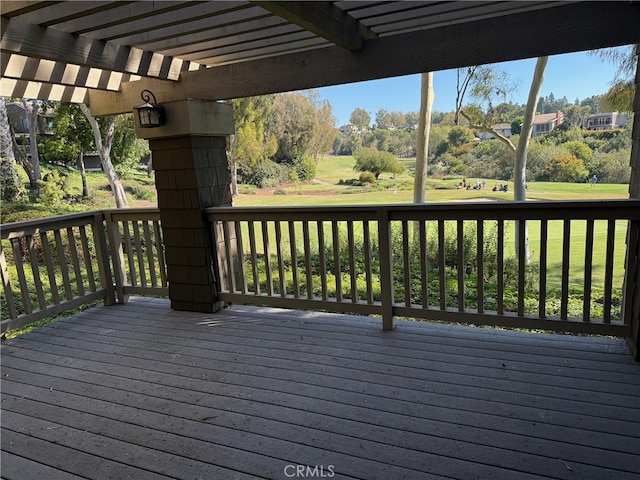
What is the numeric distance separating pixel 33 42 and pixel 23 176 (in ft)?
35.4

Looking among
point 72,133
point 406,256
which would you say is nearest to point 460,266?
point 406,256

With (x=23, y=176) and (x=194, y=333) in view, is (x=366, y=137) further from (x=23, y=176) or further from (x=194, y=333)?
(x=194, y=333)

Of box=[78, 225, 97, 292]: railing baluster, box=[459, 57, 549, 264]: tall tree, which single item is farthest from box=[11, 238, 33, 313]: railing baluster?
box=[459, 57, 549, 264]: tall tree

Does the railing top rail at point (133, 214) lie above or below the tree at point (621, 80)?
below

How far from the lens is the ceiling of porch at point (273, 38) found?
2.29 meters

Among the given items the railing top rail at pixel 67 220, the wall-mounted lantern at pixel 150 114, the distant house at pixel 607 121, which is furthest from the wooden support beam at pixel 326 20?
the distant house at pixel 607 121

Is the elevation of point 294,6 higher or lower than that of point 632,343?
higher

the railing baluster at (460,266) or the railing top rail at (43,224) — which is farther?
the railing top rail at (43,224)

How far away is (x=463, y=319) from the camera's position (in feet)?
9.56

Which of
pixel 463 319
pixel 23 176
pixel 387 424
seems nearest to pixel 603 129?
pixel 463 319

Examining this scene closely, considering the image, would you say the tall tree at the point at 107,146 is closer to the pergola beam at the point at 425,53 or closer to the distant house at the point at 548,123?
the pergola beam at the point at 425,53

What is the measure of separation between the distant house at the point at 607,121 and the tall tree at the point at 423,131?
10.7 feet

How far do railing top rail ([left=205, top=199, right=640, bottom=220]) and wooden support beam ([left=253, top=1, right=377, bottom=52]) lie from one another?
111 centimetres

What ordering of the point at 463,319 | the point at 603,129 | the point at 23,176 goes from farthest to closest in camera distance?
the point at 23,176
the point at 603,129
the point at 463,319
